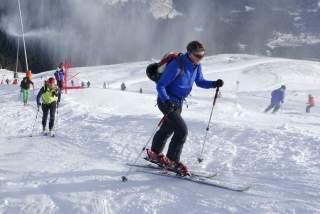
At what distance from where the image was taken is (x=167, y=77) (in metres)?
6.37

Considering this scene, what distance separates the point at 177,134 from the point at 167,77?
89cm

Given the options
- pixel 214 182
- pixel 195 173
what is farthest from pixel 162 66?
pixel 214 182

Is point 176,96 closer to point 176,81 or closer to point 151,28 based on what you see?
point 176,81

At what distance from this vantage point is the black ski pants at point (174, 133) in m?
6.68

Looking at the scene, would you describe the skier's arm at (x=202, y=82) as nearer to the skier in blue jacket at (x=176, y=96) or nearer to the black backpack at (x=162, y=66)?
the skier in blue jacket at (x=176, y=96)

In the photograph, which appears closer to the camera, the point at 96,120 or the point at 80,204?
the point at 80,204

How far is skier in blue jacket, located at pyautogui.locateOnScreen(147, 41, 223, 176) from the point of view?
6.39 metres

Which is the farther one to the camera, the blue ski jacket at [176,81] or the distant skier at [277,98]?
the distant skier at [277,98]

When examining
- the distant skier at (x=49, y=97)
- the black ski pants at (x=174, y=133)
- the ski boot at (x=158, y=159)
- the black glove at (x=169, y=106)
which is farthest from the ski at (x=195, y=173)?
the distant skier at (x=49, y=97)

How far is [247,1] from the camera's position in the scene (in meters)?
118

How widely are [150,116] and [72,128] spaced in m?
2.26

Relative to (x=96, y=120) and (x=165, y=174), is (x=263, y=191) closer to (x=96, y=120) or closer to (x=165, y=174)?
(x=165, y=174)

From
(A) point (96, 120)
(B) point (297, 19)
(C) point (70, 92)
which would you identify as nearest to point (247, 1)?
(B) point (297, 19)

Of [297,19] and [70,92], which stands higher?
[297,19]
